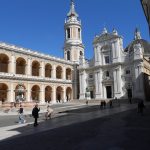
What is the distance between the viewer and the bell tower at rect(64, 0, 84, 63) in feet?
213

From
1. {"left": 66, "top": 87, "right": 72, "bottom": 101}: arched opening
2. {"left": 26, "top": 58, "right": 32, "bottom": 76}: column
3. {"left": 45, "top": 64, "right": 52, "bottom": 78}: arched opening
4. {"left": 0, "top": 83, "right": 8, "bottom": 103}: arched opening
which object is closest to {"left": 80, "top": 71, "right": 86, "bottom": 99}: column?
{"left": 66, "top": 87, "right": 72, "bottom": 101}: arched opening

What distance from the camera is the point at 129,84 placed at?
176ft

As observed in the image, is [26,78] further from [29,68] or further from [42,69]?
[42,69]

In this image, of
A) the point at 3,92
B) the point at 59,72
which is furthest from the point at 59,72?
the point at 3,92

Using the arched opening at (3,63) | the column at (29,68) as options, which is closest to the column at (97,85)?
the column at (29,68)

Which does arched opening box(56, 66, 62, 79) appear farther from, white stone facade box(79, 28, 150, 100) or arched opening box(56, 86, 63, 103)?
white stone facade box(79, 28, 150, 100)

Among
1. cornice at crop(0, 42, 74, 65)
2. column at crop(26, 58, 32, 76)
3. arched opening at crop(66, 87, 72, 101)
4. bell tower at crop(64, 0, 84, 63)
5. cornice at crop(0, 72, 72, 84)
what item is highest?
bell tower at crop(64, 0, 84, 63)

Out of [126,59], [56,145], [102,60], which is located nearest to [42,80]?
[102,60]

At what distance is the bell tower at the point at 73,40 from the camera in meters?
64.9

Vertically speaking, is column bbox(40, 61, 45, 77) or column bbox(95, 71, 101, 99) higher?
column bbox(40, 61, 45, 77)

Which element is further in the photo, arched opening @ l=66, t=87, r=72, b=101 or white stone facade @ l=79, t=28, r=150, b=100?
arched opening @ l=66, t=87, r=72, b=101

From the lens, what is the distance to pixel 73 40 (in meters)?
65.6

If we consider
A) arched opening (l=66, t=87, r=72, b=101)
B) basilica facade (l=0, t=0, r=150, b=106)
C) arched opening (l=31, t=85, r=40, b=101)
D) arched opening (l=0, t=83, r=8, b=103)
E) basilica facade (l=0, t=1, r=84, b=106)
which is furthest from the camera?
arched opening (l=66, t=87, r=72, b=101)

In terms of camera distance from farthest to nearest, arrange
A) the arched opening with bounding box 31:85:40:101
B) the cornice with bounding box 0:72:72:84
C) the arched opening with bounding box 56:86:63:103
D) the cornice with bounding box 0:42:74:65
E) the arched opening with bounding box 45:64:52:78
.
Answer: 1. the arched opening with bounding box 56:86:63:103
2. the arched opening with bounding box 45:64:52:78
3. the arched opening with bounding box 31:85:40:101
4. the cornice with bounding box 0:42:74:65
5. the cornice with bounding box 0:72:72:84
